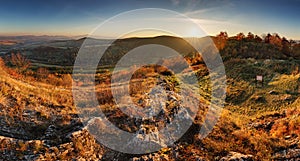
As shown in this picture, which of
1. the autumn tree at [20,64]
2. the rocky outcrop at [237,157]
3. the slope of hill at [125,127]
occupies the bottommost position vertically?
the rocky outcrop at [237,157]

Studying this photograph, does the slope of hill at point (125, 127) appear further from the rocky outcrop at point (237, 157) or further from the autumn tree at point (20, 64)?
the autumn tree at point (20, 64)

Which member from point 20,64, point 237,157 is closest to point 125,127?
point 237,157

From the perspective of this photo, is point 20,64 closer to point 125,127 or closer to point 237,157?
point 125,127

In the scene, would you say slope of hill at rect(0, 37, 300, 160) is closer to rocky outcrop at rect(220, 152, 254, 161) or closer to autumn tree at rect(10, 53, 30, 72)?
rocky outcrop at rect(220, 152, 254, 161)

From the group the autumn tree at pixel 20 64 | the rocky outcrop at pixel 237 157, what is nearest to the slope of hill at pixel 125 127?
the rocky outcrop at pixel 237 157

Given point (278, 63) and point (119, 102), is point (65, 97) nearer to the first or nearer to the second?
point (119, 102)

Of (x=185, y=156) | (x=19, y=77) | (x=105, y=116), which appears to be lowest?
(x=185, y=156)

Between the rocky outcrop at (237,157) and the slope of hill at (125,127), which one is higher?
the slope of hill at (125,127)

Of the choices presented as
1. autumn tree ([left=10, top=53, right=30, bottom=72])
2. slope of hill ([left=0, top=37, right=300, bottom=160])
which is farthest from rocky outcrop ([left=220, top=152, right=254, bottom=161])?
autumn tree ([left=10, top=53, right=30, bottom=72])

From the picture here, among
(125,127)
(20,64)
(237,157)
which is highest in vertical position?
A: (20,64)

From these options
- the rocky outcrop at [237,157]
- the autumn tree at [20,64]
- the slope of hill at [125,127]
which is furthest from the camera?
the autumn tree at [20,64]

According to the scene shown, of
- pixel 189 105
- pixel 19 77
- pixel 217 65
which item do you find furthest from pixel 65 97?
pixel 217 65

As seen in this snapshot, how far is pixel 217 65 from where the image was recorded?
25.2 meters

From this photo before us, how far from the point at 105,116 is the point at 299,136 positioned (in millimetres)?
8653
